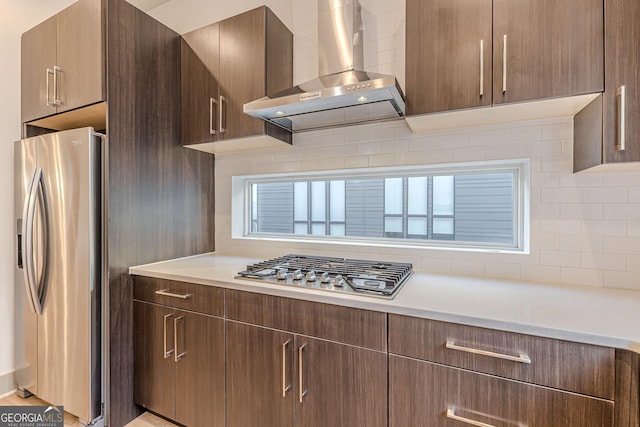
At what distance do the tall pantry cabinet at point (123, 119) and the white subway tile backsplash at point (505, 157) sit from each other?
0.72 m

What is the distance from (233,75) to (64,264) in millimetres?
1491

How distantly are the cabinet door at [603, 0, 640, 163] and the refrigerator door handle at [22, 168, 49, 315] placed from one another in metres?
2.81

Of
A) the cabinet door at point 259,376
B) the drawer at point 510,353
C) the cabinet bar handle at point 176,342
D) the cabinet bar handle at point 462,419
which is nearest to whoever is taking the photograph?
the drawer at point 510,353

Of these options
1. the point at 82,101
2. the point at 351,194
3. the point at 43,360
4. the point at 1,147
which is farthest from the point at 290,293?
the point at 1,147

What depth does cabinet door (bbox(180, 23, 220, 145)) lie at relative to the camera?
6.35 feet

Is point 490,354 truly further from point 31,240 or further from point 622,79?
point 31,240

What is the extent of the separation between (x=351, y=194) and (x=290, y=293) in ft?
3.31

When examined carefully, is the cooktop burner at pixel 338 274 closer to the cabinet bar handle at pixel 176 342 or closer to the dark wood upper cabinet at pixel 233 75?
the cabinet bar handle at pixel 176 342

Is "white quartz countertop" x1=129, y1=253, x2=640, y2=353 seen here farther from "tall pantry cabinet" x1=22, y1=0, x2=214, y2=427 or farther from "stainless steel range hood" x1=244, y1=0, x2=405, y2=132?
"stainless steel range hood" x1=244, y1=0, x2=405, y2=132

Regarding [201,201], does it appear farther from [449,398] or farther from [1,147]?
[449,398]

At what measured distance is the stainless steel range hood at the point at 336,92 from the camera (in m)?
1.40

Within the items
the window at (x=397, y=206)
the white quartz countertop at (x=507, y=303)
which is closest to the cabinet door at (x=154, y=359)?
the white quartz countertop at (x=507, y=303)

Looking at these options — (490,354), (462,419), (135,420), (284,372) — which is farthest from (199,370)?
(490,354)

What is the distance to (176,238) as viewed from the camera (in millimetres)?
2096
